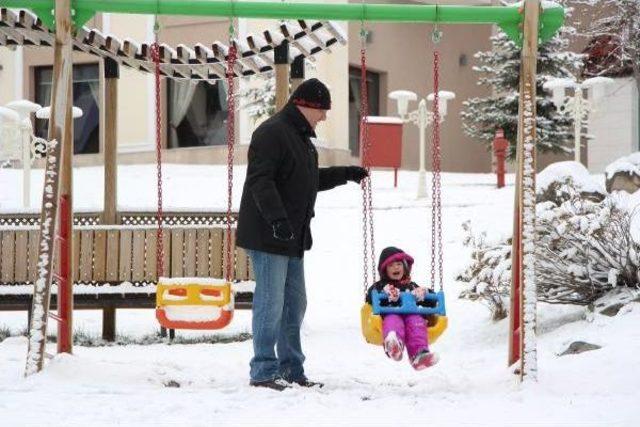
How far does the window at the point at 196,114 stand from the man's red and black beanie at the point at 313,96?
19901mm

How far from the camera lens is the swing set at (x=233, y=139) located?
21.1 feet

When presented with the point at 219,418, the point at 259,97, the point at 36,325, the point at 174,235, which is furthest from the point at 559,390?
the point at 259,97

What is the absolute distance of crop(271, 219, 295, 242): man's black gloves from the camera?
5840 millimetres

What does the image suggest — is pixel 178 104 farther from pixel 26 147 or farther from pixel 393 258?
pixel 393 258

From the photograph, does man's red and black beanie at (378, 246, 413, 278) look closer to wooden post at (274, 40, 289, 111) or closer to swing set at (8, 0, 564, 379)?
swing set at (8, 0, 564, 379)

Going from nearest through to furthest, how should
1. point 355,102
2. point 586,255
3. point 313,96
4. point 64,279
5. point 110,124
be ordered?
point 313,96 < point 64,279 < point 586,255 < point 110,124 < point 355,102

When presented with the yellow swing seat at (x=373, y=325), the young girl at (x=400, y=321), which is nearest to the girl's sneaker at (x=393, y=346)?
the young girl at (x=400, y=321)

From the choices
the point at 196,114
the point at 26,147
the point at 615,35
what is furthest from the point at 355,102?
the point at 26,147

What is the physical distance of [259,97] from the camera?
23781 millimetres

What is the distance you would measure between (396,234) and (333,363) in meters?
6.86

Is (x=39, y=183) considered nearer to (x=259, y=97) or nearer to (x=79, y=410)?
(x=259, y=97)

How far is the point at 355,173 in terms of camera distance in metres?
6.67

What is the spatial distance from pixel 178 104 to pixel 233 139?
20671 mm

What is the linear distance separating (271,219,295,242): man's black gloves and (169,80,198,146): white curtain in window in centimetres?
2118
